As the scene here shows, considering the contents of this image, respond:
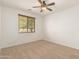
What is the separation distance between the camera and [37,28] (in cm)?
736

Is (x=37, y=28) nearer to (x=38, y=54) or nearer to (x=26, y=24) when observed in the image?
(x=26, y=24)

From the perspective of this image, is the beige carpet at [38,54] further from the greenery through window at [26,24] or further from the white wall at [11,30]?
the greenery through window at [26,24]

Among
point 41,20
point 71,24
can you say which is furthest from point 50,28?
point 71,24

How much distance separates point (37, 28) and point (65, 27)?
276cm

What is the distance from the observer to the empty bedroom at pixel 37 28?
3975mm

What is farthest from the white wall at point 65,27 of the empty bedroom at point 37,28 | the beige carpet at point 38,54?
the beige carpet at point 38,54

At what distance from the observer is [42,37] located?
7910 mm

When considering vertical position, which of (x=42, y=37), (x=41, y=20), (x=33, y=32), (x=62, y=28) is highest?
(x=41, y=20)

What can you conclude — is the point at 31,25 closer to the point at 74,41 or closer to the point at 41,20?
the point at 41,20

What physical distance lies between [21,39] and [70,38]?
10.5ft

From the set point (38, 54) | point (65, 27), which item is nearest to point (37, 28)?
point (65, 27)

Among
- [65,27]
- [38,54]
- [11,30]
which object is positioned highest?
[65,27]

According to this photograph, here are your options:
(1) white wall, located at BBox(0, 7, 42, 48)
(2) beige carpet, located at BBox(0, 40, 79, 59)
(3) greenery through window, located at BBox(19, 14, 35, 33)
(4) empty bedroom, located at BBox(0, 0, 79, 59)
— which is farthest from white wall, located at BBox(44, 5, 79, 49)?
(1) white wall, located at BBox(0, 7, 42, 48)

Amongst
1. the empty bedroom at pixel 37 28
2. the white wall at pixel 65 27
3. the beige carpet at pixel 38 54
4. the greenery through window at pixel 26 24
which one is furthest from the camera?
the greenery through window at pixel 26 24
